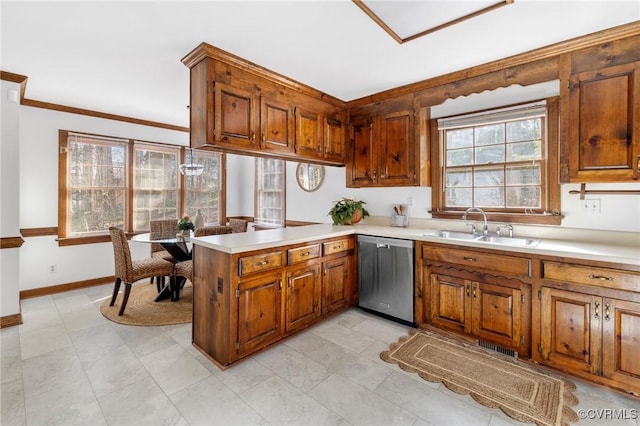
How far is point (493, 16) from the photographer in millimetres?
1984

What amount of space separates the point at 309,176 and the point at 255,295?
2.63 metres

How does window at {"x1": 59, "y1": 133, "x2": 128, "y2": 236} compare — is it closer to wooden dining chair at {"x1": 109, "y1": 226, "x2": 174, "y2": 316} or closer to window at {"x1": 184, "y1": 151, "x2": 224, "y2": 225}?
window at {"x1": 184, "y1": 151, "x2": 224, "y2": 225}

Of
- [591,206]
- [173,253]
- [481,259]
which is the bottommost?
[173,253]

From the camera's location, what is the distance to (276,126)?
9.86ft

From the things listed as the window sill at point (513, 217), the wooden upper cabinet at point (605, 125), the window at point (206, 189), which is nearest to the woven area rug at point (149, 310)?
the window at point (206, 189)

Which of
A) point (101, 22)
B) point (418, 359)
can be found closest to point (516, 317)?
point (418, 359)

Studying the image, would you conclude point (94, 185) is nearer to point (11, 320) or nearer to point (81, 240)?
point (81, 240)

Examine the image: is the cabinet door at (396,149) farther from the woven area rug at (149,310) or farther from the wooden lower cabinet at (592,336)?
the woven area rug at (149,310)

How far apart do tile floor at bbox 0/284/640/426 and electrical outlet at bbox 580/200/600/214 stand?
53.8 inches

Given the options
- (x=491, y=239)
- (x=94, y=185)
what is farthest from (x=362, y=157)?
(x=94, y=185)

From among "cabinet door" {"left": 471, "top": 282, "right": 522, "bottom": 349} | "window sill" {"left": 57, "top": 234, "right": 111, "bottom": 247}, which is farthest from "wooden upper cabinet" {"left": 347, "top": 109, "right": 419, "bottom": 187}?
"window sill" {"left": 57, "top": 234, "right": 111, "bottom": 247}

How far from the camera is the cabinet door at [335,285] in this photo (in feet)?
10.2

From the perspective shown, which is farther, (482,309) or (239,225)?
(239,225)

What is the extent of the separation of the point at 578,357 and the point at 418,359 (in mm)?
1099
